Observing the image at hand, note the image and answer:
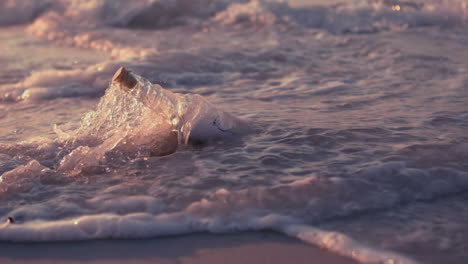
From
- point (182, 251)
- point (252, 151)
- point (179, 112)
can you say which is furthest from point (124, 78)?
point (182, 251)

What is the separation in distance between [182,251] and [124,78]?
1084 mm

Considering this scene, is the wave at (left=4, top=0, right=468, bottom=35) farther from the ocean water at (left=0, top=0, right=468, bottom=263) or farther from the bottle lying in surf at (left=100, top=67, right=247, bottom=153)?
the bottle lying in surf at (left=100, top=67, right=247, bottom=153)

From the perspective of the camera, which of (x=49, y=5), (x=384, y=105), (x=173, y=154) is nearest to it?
(x=173, y=154)

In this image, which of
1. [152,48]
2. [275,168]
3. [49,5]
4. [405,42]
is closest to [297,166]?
[275,168]

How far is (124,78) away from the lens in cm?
277

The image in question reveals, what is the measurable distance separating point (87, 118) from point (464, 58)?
3588 mm

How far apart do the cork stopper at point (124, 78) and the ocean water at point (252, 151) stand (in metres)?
0.03

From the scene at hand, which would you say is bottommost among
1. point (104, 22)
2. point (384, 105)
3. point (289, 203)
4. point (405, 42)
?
point (289, 203)

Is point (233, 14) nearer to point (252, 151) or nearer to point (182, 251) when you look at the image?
point (252, 151)

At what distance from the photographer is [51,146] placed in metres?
3.00

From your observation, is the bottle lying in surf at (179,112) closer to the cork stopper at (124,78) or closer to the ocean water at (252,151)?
the ocean water at (252,151)

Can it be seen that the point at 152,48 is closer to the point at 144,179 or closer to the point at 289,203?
the point at 144,179

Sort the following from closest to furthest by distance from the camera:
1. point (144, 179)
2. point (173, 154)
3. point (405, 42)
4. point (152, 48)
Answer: point (144, 179), point (173, 154), point (405, 42), point (152, 48)

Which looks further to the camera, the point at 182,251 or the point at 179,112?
the point at 179,112
